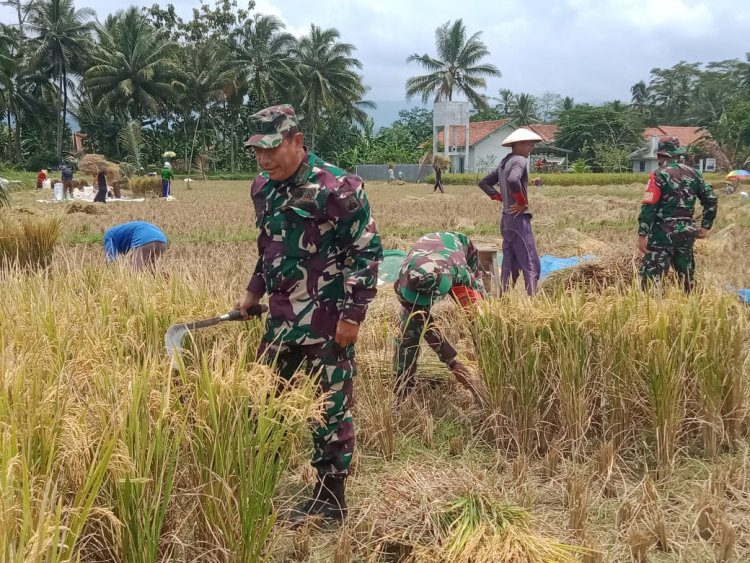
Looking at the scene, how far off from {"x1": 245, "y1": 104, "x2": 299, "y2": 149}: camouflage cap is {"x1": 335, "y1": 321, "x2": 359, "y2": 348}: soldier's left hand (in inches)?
29.0

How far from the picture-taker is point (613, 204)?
16.2 metres

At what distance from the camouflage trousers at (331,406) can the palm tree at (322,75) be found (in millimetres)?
42308

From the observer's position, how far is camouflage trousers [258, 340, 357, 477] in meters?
2.72

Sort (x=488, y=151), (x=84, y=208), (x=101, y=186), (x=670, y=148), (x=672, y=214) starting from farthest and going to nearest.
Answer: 1. (x=488, y=151)
2. (x=101, y=186)
3. (x=84, y=208)
4. (x=670, y=148)
5. (x=672, y=214)

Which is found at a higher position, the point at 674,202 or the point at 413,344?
the point at 674,202

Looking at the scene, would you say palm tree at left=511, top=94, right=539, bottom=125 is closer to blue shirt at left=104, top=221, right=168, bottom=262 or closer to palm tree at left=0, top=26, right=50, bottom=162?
palm tree at left=0, top=26, right=50, bottom=162

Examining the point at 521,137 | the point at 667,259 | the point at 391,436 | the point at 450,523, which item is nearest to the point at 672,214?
the point at 667,259

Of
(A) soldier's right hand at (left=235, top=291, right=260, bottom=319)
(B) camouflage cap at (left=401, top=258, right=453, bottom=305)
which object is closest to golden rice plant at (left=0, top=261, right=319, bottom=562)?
(A) soldier's right hand at (left=235, top=291, right=260, bottom=319)

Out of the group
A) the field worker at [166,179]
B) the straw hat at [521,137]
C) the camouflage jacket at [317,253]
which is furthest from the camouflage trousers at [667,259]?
the field worker at [166,179]

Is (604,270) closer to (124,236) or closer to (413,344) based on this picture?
(413,344)

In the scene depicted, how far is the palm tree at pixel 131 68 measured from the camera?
37281mm

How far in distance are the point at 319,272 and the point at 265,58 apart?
140 feet

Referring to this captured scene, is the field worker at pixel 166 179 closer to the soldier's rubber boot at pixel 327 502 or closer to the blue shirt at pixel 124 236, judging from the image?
the blue shirt at pixel 124 236

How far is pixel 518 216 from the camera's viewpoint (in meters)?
5.76
